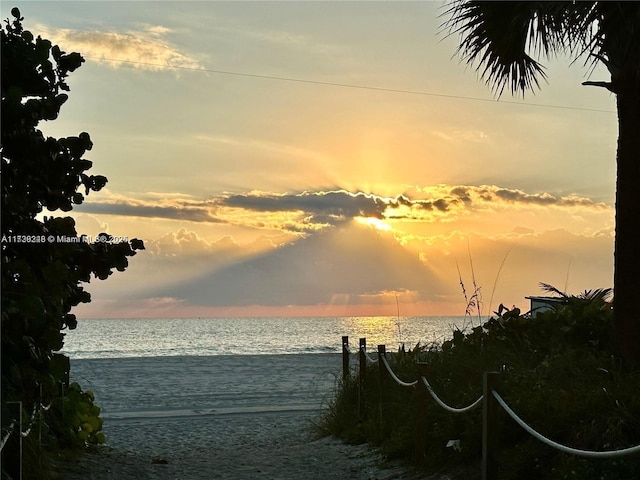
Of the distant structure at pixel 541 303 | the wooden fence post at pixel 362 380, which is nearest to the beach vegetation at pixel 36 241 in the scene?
the wooden fence post at pixel 362 380

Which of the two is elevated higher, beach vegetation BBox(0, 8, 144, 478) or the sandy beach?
beach vegetation BBox(0, 8, 144, 478)

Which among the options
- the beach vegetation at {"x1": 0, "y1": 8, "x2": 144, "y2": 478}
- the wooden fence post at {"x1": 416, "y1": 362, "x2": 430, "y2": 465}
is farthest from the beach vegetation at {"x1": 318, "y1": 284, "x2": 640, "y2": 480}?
the beach vegetation at {"x1": 0, "y1": 8, "x2": 144, "y2": 478}

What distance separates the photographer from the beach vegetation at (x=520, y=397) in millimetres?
6949

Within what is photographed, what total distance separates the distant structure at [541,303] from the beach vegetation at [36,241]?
7.91 m

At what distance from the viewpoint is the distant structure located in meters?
13.6

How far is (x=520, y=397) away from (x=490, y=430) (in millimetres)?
1252

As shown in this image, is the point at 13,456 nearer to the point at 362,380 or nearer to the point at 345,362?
the point at 362,380

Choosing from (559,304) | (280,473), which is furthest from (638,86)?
(280,473)

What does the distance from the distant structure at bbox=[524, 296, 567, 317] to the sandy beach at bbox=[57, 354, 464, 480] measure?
383 centimetres

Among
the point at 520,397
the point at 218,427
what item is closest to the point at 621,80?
the point at 520,397

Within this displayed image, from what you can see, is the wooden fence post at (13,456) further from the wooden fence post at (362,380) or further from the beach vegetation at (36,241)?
the wooden fence post at (362,380)

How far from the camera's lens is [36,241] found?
7719mm

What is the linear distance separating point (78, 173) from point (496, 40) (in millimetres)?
5644

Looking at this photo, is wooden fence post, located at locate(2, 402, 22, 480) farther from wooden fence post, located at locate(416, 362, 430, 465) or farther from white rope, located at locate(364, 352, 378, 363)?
white rope, located at locate(364, 352, 378, 363)
